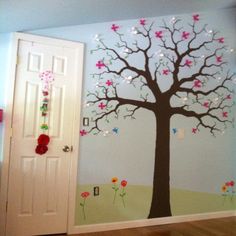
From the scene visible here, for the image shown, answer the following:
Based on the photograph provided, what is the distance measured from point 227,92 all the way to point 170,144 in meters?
1.28

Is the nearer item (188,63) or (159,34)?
(159,34)

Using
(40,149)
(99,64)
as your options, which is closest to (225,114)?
(99,64)

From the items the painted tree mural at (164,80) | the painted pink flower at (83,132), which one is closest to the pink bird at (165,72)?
the painted tree mural at (164,80)

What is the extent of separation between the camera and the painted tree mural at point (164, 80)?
2926 millimetres

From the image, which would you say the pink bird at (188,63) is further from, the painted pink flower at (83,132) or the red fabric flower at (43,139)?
the red fabric flower at (43,139)

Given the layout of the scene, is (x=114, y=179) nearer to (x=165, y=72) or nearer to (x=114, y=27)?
(x=165, y=72)

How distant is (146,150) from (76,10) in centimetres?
186

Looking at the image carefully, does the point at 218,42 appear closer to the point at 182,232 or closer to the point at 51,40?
the point at 51,40

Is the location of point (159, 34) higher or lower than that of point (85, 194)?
higher

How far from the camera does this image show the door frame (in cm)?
245

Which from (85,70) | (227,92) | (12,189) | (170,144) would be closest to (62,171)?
(12,189)

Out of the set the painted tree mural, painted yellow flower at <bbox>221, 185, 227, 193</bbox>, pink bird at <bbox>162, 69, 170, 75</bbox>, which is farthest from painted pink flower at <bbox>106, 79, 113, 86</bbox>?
painted yellow flower at <bbox>221, 185, 227, 193</bbox>

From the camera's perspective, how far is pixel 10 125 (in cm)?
250

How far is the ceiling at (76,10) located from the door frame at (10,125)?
161 mm
